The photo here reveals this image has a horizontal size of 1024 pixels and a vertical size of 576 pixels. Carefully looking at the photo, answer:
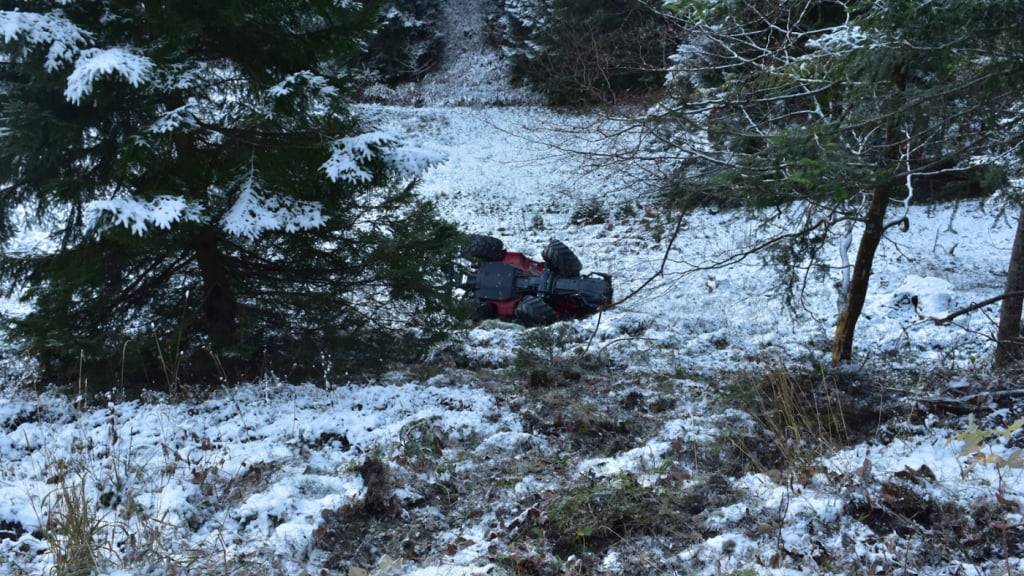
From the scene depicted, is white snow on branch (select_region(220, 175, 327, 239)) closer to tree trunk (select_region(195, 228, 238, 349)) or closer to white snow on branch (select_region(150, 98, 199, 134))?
white snow on branch (select_region(150, 98, 199, 134))

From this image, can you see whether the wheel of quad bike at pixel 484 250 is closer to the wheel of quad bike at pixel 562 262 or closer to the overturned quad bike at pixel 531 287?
Result: the overturned quad bike at pixel 531 287

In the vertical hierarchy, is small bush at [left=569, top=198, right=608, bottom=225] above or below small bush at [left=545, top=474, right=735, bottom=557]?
below

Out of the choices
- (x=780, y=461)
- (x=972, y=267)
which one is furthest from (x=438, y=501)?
(x=972, y=267)

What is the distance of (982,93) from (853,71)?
935mm

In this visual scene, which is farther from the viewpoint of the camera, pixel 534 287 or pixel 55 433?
pixel 534 287

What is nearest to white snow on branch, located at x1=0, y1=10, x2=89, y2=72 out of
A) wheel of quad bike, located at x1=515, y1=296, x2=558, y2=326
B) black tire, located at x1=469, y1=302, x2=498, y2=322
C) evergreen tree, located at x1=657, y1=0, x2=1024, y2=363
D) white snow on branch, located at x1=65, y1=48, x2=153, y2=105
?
white snow on branch, located at x1=65, y1=48, x2=153, y2=105

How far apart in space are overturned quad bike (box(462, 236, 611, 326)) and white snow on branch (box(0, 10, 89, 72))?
5.93 meters

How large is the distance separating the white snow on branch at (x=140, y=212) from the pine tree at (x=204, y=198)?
16 mm

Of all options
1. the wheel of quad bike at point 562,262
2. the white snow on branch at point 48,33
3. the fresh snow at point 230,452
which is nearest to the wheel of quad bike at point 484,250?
the wheel of quad bike at point 562,262

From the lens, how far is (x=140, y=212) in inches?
194

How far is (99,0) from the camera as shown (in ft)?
18.2

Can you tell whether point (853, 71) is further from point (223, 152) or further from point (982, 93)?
point (223, 152)

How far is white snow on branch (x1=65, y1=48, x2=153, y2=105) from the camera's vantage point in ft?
15.3

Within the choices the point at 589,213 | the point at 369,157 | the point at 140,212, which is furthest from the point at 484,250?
the point at 589,213
